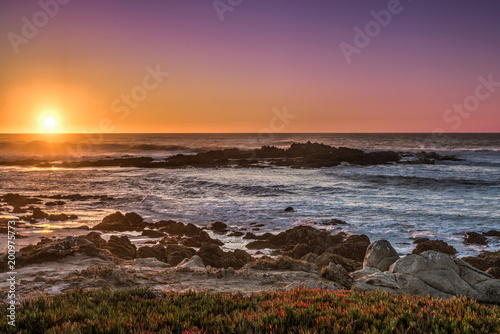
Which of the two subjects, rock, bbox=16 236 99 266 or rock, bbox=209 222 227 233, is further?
rock, bbox=209 222 227 233

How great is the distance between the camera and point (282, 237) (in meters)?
17.4

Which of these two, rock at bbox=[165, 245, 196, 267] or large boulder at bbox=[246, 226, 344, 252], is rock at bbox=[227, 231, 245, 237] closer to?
large boulder at bbox=[246, 226, 344, 252]

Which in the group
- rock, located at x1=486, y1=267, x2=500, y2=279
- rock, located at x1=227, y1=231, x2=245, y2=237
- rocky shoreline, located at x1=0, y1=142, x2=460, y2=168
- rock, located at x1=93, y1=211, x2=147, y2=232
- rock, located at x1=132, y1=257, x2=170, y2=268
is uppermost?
rocky shoreline, located at x1=0, y1=142, x2=460, y2=168

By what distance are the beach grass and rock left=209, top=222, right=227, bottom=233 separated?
1318cm

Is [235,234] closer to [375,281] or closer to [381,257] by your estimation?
[381,257]

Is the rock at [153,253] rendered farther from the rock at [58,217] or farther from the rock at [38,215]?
the rock at [38,215]

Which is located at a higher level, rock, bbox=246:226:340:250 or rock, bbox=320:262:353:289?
rock, bbox=320:262:353:289

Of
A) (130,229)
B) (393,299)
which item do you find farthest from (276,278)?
(130,229)

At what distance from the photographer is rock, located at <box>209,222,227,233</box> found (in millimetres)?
19625

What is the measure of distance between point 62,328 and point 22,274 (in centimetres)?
595

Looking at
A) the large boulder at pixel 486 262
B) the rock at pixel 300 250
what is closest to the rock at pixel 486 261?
the large boulder at pixel 486 262

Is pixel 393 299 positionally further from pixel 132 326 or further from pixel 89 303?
pixel 89 303

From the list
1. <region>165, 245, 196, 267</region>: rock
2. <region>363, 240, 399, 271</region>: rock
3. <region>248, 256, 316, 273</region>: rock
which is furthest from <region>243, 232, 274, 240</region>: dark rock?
<region>363, 240, 399, 271</region>: rock

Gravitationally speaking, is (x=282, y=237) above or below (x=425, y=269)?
below
